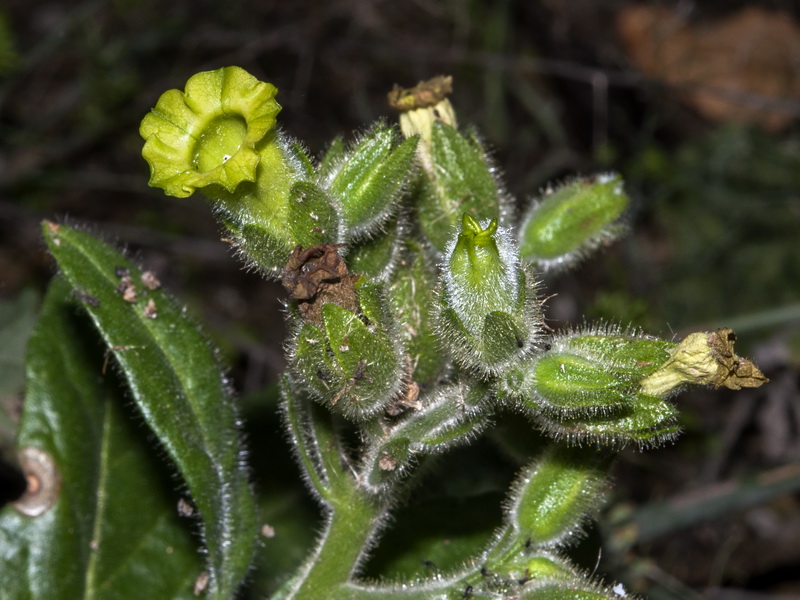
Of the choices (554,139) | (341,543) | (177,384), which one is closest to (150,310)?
(177,384)

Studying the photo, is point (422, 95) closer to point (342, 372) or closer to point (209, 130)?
point (209, 130)

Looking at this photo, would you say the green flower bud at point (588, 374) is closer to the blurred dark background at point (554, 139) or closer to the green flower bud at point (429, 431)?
the green flower bud at point (429, 431)

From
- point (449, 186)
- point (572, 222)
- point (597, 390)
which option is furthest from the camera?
point (572, 222)

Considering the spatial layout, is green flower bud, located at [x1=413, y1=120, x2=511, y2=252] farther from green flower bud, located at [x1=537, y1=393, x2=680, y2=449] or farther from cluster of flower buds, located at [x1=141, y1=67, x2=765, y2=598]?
green flower bud, located at [x1=537, y1=393, x2=680, y2=449]

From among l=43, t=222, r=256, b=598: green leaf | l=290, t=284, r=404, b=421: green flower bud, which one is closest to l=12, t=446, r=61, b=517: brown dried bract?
l=43, t=222, r=256, b=598: green leaf

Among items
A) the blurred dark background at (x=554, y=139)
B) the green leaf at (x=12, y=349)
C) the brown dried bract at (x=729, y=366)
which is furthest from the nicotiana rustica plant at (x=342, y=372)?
the blurred dark background at (x=554, y=139)

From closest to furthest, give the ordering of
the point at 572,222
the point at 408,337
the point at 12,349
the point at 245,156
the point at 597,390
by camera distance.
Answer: the point at 597,390 < the point at 245,156 < the point at 408,337 < the point at 572,222 < the point at 12,349
